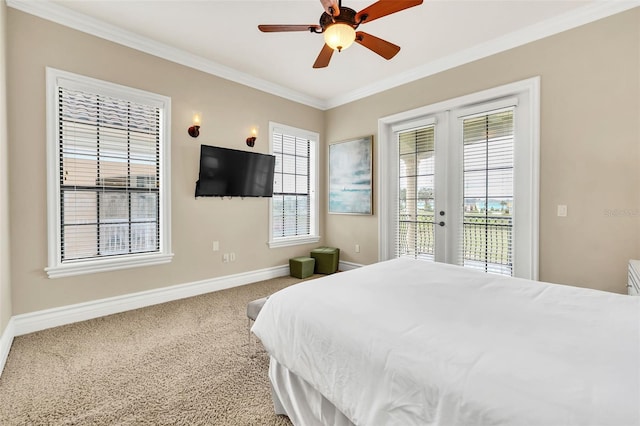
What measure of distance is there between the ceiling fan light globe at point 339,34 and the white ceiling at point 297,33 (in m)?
0.81

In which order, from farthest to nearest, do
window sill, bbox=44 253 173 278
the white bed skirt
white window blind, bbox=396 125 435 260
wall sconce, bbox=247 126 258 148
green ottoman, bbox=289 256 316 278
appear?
green ottoman, bbox=289 256 316 278 < wall sconce, bbox=247 126 258 148 < white window blind, bbox=396 125 435 260 < window sill, bbox=44 253 173 278 < the white bed skirt

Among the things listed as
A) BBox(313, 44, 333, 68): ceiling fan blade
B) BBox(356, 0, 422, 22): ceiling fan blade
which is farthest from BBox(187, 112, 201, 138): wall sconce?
BBox(356, 0, 422, 22): ceiling fan blade

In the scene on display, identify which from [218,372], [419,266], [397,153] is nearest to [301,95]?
[397,153]

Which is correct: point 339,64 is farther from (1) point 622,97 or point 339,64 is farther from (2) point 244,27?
(1) point 622,97

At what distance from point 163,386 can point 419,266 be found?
1936 millimetres

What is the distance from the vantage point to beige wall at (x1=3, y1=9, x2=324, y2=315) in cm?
258

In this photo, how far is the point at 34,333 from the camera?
2604 mm

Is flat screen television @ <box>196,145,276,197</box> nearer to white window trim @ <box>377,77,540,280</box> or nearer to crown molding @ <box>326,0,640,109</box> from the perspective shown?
crown molding @ <box>326,0,640,109</box>

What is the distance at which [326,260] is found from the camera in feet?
15.2

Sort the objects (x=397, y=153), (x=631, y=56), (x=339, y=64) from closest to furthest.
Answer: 1. (x=631, y=56)
2. (x=339, y=64)
3. (x=397, y=153)

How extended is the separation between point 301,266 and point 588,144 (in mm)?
3558

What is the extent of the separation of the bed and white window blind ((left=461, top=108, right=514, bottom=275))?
1705mm

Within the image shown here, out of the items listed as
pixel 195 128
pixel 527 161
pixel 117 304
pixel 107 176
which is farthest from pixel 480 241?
pixel 107 176

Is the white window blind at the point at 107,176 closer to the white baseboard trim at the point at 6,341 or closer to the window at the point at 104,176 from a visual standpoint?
the window at the point at 104,176
